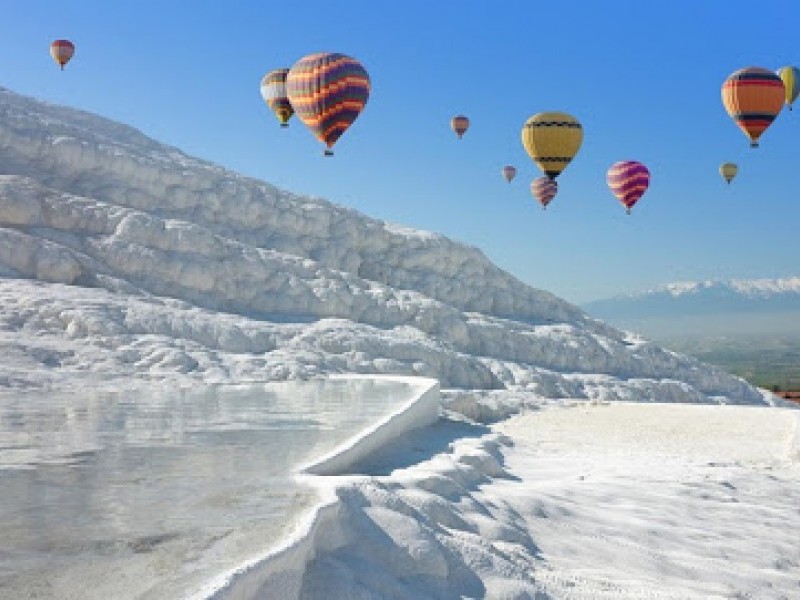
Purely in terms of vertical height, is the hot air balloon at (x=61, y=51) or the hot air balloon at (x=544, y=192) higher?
the hot air balloon at (x=61, y=51)

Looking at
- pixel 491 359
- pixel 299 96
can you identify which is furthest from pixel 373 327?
pixel 299 96

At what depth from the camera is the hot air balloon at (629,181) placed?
40.0 meters

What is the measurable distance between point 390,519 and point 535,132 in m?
27.1

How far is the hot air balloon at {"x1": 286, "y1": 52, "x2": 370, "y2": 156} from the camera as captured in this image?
94.2 feet

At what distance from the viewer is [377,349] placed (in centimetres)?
3259

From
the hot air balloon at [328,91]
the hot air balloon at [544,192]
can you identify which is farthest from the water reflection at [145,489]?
the hot air balloon at [544,192]

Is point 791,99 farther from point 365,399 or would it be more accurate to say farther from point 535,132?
point 365,399

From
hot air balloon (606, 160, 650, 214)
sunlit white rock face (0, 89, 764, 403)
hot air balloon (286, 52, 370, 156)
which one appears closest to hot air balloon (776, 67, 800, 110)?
hot air balloon (606, 160, 650, 214)

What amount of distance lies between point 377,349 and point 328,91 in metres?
9.34

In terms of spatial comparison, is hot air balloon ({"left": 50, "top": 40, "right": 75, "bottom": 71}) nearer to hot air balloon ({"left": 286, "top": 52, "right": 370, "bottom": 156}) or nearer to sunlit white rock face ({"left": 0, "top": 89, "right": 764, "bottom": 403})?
sunlit white rock face ({"left": 0, "top": 89, "right": 764, "bottom": 403})

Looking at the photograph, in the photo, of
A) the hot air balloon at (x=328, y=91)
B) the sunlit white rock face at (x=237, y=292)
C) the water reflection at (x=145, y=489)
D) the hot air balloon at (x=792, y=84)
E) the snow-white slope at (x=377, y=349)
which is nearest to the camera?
the water reflection at (x=145, y=489)

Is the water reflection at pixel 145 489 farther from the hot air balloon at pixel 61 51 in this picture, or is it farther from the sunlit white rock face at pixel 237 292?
the hot air balloon at pixel 61 51

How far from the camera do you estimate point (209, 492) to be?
27.4 ft

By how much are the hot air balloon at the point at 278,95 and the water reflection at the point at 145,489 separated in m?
23.8
